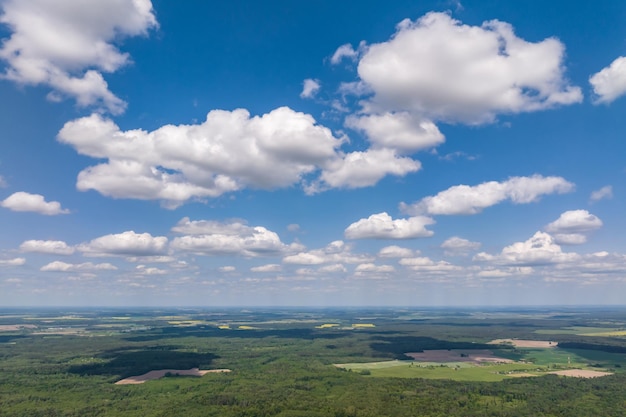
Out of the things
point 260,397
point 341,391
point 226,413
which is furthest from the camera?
point 341,391

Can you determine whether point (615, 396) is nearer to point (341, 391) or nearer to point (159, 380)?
point (341, 391)

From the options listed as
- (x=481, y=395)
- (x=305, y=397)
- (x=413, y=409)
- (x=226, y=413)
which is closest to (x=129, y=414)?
(x=226, y=413)

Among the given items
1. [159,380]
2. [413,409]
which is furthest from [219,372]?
[413,409]

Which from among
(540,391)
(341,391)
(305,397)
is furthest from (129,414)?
(540,391)

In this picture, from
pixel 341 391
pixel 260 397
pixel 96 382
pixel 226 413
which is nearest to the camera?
pixel 226 413

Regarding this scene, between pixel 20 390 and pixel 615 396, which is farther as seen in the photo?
pixel 20 390

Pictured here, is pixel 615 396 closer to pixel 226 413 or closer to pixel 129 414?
pixel 226 413

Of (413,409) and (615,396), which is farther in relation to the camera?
(615,396)

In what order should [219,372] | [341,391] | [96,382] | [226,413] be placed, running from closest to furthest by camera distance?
1. [226,413]
2. [341,391]
3. [96,382]
4. [219,372]
